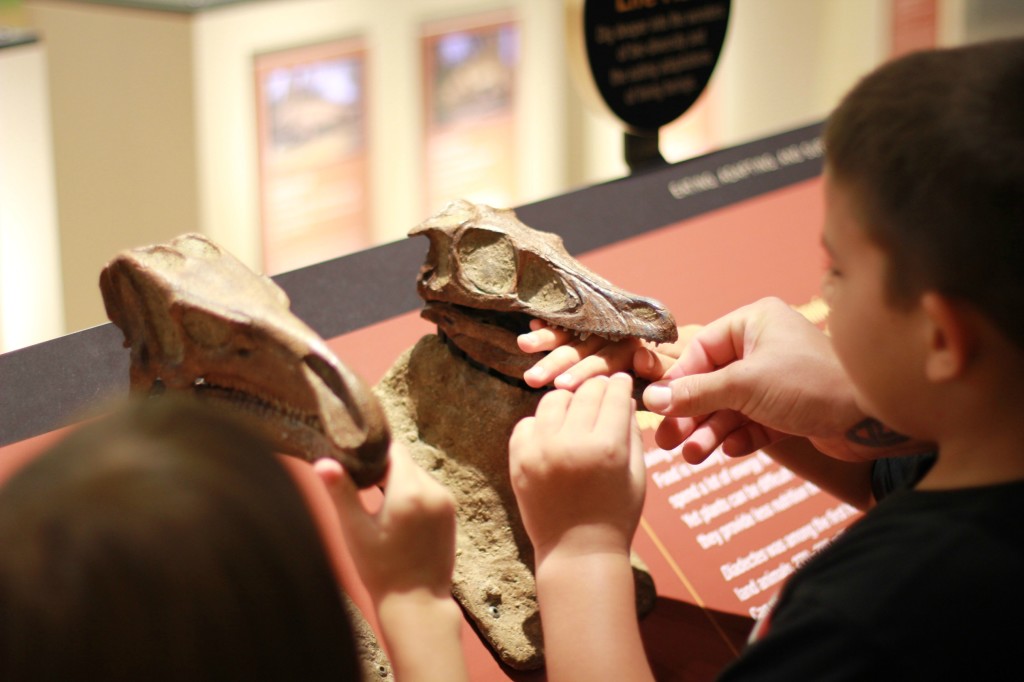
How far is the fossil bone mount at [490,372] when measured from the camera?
189 cm

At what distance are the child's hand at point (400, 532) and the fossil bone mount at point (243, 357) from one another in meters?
0.04

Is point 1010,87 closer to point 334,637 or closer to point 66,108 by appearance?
point 334,637

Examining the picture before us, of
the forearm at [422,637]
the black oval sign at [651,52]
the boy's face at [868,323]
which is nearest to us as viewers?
the boy's face at [868,323]

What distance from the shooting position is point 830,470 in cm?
209

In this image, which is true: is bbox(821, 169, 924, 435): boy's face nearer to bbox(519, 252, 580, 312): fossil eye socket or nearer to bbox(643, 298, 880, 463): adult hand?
bbox(643, 298, 880, 463): adult hand

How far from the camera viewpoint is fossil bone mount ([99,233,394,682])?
156cm

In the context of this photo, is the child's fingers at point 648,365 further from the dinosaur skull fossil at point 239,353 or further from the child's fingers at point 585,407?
the dinosaur skull fossil at point 239,353

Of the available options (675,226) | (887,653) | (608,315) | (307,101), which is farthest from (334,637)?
(307,101)

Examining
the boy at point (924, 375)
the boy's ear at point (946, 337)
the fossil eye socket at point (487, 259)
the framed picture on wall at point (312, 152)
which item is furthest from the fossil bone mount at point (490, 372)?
the framed picture on wall at point (312, 152)

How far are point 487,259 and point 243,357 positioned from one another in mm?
464

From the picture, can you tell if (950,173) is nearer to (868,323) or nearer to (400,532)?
(868,323)

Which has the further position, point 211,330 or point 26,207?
point 26,207

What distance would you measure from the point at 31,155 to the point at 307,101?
906 mm

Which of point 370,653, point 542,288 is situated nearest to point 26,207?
point 542,288
